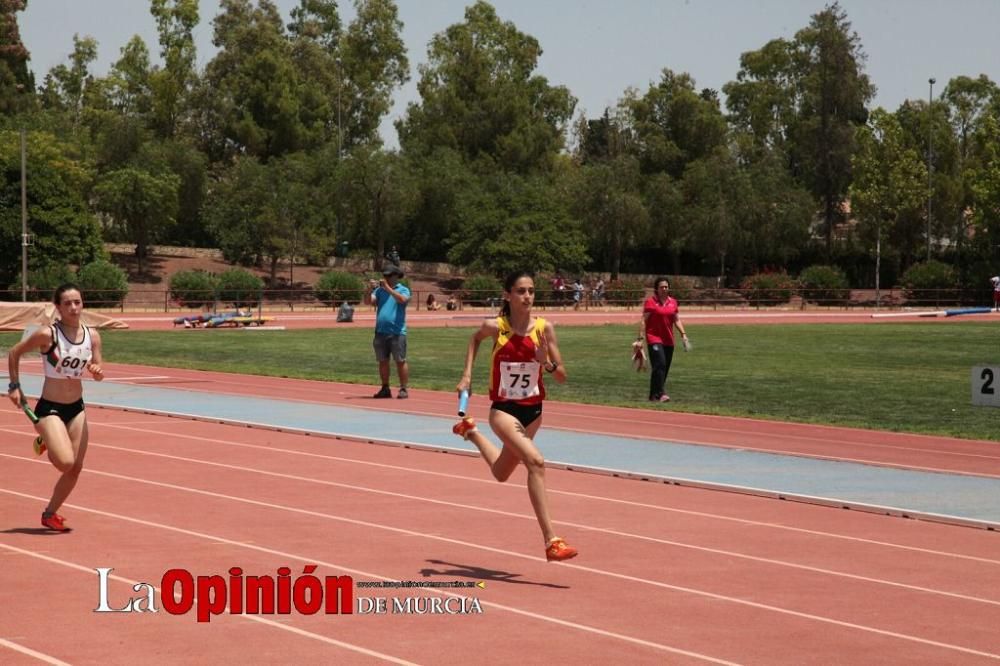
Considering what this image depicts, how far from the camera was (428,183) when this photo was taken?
94.6m

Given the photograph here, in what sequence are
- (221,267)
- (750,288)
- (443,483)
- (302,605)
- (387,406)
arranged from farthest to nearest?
1. (221,267)
2. (750,288)
3. (387,406)
4. (443,483)
5. (302,605)

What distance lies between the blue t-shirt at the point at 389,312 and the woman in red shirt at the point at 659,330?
11.8ft

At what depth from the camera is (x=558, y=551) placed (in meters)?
9.62

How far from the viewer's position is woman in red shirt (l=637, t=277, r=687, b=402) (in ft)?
72.9

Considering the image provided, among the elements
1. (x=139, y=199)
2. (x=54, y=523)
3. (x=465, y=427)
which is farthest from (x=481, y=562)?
(x=139, y=199)

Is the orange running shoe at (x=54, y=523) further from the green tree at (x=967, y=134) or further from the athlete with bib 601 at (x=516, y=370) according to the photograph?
the green tree at (x=967, y=134)

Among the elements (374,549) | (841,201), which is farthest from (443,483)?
(841,201)

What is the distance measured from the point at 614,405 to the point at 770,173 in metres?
72.0

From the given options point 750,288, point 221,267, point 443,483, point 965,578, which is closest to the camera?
point 965,578

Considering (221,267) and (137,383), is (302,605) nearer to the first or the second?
(137,383)

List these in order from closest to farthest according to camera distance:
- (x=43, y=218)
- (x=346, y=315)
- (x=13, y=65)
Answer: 1. (x=346, y=315)
2. (x=43, y=218)
3. (x=13, y=65)

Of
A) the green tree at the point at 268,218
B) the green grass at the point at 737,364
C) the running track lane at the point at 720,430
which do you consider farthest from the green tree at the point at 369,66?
the running track lane at the point at 720,430

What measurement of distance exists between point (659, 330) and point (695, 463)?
7150 mm

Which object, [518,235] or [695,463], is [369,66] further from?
[695,463]
